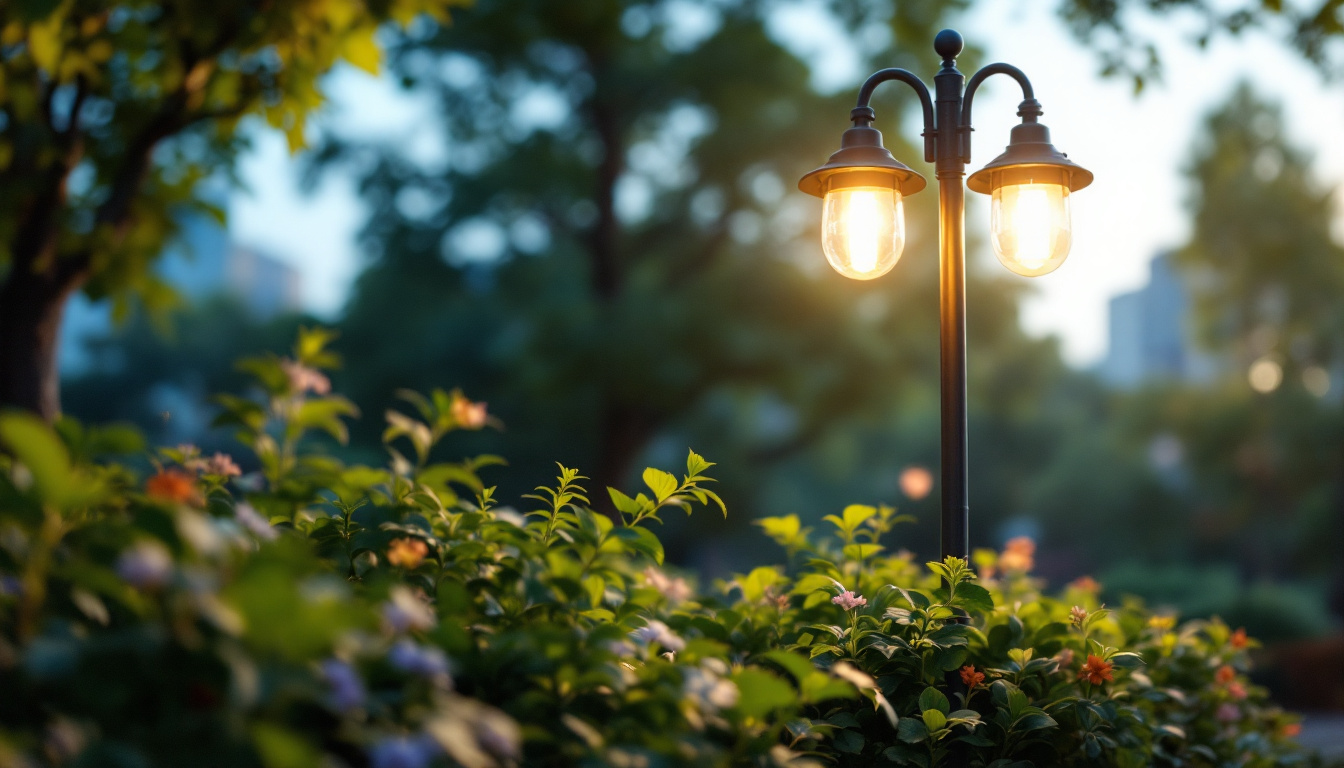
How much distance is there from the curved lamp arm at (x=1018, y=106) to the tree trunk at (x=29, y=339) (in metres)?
4.66

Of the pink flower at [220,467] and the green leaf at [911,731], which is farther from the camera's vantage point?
the pink flower at [220,467]

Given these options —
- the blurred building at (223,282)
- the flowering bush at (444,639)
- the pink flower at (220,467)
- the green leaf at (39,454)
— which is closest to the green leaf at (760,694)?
the flowering bush at (444,639)

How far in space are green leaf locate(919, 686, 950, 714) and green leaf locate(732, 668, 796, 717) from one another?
36.5 inches

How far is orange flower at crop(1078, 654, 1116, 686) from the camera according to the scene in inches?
107

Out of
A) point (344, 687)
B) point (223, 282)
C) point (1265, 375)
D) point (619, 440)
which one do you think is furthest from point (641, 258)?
point (223, 282)

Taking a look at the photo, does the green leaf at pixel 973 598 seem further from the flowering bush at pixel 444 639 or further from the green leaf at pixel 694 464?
the green leaf at pixel 694 464

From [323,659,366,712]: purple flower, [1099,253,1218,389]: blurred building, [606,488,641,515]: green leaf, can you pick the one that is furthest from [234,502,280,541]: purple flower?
[1099,253,1218,389]: blurred building

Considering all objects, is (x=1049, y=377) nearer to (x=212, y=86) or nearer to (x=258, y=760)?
(x=212, y=86)

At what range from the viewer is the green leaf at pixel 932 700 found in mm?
2467

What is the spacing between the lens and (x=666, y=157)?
16.8 meters

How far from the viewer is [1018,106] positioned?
3.28 m

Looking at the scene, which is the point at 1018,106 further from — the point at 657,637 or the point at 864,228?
the point at 657,637

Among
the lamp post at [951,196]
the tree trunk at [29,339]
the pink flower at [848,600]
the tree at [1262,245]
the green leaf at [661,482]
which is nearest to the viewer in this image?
the green leaf at [661,482]

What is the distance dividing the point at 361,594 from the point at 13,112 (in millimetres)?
4896
